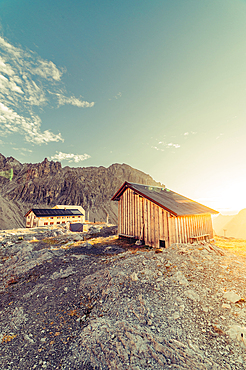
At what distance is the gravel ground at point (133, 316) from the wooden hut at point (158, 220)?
448 centimetres

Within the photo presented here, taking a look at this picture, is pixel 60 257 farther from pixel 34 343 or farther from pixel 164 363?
pixel 164 363

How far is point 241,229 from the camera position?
122062 mm

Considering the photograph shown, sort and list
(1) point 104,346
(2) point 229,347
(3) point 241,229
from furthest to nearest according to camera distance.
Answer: (3) point 241,229 → (1) point 104,346 → (2) point 229,347

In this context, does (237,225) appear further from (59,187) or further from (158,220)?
(158,220)

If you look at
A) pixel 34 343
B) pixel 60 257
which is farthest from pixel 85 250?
pixel 34 343

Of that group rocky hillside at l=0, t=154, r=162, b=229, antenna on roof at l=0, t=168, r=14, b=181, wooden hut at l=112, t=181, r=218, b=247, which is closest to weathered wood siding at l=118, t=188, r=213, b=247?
wooden hut at l=112, t=181, r=218, b=247

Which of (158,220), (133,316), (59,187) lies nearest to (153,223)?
(158,220)

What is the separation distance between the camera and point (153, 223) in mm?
16391

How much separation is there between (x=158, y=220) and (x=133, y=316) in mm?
10595

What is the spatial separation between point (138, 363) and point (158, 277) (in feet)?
13.6

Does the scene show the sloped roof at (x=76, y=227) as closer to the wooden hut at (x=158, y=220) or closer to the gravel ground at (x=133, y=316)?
the wooden hut at (x=158, y=220)

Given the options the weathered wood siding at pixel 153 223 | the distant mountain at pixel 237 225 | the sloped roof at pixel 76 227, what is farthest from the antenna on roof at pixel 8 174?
the distant mountain at pixel 237 225

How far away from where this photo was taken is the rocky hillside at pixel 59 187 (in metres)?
110

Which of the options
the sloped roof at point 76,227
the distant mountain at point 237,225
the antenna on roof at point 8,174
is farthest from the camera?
the antenna on roof at point 8,174
